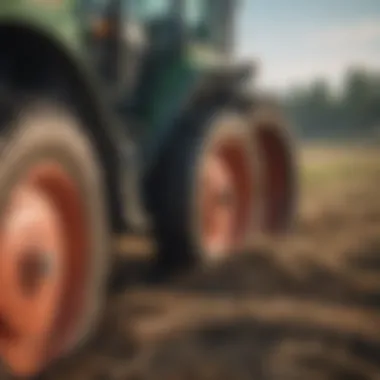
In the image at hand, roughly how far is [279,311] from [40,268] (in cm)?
34

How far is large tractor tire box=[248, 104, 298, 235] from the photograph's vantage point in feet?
4.88

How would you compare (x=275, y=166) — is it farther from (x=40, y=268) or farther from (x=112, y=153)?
(x=40, y=268)

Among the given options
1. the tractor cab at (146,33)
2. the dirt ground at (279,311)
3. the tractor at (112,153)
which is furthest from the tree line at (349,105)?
the tractor cab at (146,33)

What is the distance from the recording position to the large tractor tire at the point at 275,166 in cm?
149

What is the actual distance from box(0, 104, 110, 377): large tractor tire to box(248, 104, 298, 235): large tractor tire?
0.40 metres

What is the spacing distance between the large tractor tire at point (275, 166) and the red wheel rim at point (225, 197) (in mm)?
46

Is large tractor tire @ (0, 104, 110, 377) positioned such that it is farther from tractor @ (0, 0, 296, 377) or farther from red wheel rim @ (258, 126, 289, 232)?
red wheel rim @ (258, 126, 289, 232)

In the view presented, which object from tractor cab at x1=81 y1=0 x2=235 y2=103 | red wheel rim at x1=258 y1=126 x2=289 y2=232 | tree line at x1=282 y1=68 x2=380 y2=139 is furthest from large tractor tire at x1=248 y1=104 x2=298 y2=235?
tree line at x1=282 y1=68 x2=380 y2=139

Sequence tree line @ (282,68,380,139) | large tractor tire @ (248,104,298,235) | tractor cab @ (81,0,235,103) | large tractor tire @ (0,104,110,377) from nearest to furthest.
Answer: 1. large tractor tire @ (0,104,110,377)
2. tree line @ (282,68,380,139)
3. tractor cab @ (81,0,235,103)
4. large tractor tire @ (248,104,298,235)

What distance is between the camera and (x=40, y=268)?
3.39 feet

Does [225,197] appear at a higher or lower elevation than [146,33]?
lower

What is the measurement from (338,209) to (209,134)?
0.36 meters

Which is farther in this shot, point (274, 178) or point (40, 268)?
point (274, 178)

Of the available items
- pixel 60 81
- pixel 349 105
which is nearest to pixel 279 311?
pixel 349 105
